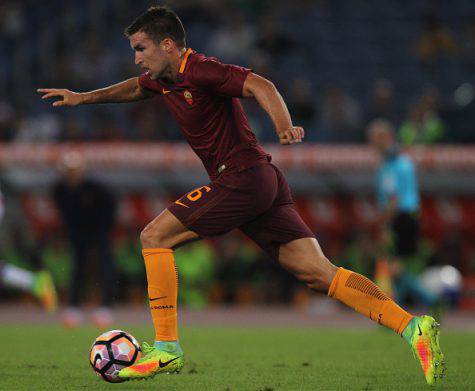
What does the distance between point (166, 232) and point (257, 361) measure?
87.9 inches

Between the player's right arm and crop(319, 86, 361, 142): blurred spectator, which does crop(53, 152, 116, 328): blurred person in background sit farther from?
the player's right arm

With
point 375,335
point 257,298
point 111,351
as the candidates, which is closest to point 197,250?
A: point 257,298

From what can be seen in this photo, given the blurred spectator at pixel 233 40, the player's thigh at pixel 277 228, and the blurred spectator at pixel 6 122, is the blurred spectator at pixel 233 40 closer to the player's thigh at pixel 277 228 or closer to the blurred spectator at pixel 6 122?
the blurred spectator at pixel 6 122

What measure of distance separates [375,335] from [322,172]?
5449mm

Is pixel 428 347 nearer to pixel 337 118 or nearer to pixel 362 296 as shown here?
pixel 362 296

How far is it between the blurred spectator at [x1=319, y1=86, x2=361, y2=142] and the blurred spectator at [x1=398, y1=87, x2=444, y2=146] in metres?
1.01

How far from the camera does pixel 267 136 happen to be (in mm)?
17859

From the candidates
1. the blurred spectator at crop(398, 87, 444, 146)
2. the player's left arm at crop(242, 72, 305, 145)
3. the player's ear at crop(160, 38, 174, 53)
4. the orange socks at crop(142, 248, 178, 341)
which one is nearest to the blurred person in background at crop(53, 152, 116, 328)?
the blurred spectator at crop(398, 87, 444, 146)

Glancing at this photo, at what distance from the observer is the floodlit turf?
6.95 metres

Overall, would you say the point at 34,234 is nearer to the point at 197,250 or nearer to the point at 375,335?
the point at 197,250

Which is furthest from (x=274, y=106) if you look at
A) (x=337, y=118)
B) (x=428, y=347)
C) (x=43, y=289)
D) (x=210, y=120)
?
(x=337, y=118)

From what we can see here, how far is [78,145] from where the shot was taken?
1747 cm

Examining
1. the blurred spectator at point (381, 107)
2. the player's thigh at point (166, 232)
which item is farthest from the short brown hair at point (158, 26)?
the blurred spectator at point (381, 107)

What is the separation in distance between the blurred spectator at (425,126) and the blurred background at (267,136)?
0.08ft
